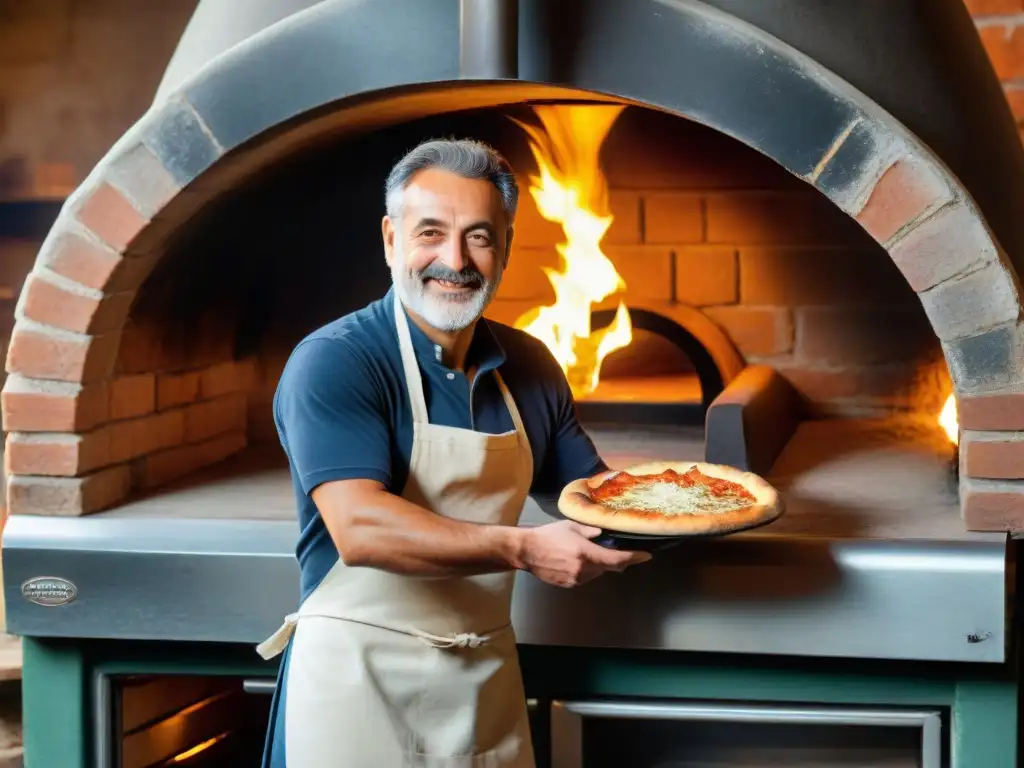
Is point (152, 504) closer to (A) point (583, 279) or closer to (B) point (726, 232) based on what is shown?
(A) point (583, 279)

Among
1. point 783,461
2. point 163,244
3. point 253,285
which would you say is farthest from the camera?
point 253,285

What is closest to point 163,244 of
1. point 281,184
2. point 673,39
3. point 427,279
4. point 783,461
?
point 281,184

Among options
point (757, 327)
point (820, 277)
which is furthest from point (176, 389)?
point (820, 277)

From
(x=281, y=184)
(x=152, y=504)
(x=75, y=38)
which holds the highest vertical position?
(x=75, y=38)

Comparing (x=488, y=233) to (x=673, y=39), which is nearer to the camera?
(x=488, y=233)

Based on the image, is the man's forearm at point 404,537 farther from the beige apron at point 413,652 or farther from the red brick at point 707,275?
the red brick at point 707,275

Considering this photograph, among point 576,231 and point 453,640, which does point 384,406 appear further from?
point 576,231

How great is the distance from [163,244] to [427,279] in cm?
61

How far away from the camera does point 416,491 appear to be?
5.19 feet

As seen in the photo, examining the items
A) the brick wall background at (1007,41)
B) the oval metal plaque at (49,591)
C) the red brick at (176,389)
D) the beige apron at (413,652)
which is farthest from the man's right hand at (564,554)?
the brick wall background at (1007,41)

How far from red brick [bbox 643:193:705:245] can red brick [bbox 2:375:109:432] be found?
1187 mm

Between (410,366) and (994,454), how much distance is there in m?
0.77

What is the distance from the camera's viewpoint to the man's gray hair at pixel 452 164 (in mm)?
1568

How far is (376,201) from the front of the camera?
102 inches
